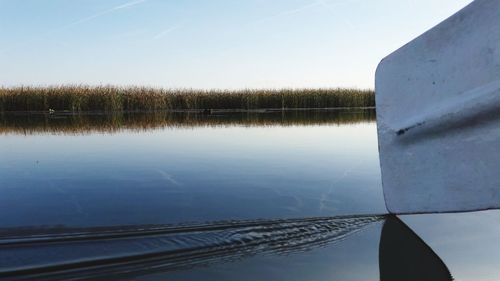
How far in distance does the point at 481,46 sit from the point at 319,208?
93.6 inches

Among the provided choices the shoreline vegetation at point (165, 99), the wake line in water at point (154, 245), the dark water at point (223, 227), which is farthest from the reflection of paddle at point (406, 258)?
the shoreline vegetation at point (165, 99)

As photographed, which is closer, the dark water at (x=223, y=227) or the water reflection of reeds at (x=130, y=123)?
the dark water at (x=223, y=227)

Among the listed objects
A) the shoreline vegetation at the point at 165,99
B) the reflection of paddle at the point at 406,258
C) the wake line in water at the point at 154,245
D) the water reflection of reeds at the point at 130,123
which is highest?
the shoreline vegetation at the point at 165,99

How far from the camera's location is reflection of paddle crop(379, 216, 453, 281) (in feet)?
9.02

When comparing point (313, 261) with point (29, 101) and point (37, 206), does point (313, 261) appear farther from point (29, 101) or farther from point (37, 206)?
point (29, 101)

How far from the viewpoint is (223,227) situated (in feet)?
11.9

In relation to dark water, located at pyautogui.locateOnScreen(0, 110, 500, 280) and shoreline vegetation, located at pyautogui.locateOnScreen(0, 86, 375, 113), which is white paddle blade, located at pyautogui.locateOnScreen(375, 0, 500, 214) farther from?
shoreline vegetation, located at pyautogui.locateOnScreen(0, 86, 375, 113)

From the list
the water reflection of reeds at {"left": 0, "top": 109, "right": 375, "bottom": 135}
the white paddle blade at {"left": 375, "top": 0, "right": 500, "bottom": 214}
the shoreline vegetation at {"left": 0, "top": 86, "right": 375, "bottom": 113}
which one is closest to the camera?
the white paddle blade at {"left": 375, "top": 0, "right": 500, "bottom": 214}

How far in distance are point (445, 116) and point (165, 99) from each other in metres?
26.6

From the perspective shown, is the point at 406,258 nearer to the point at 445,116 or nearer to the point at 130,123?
the point at 445,116

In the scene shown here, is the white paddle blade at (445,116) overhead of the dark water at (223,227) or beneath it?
overhead

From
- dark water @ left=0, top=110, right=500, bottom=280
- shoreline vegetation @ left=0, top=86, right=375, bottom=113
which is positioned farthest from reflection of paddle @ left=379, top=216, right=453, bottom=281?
shoreline vegetation @ left=0, top=86, right=375, bottom=113

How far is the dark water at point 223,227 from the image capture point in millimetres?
2836

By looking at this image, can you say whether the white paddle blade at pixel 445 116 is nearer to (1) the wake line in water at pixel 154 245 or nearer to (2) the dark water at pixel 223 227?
(2) the dark water at pixel 223 227
